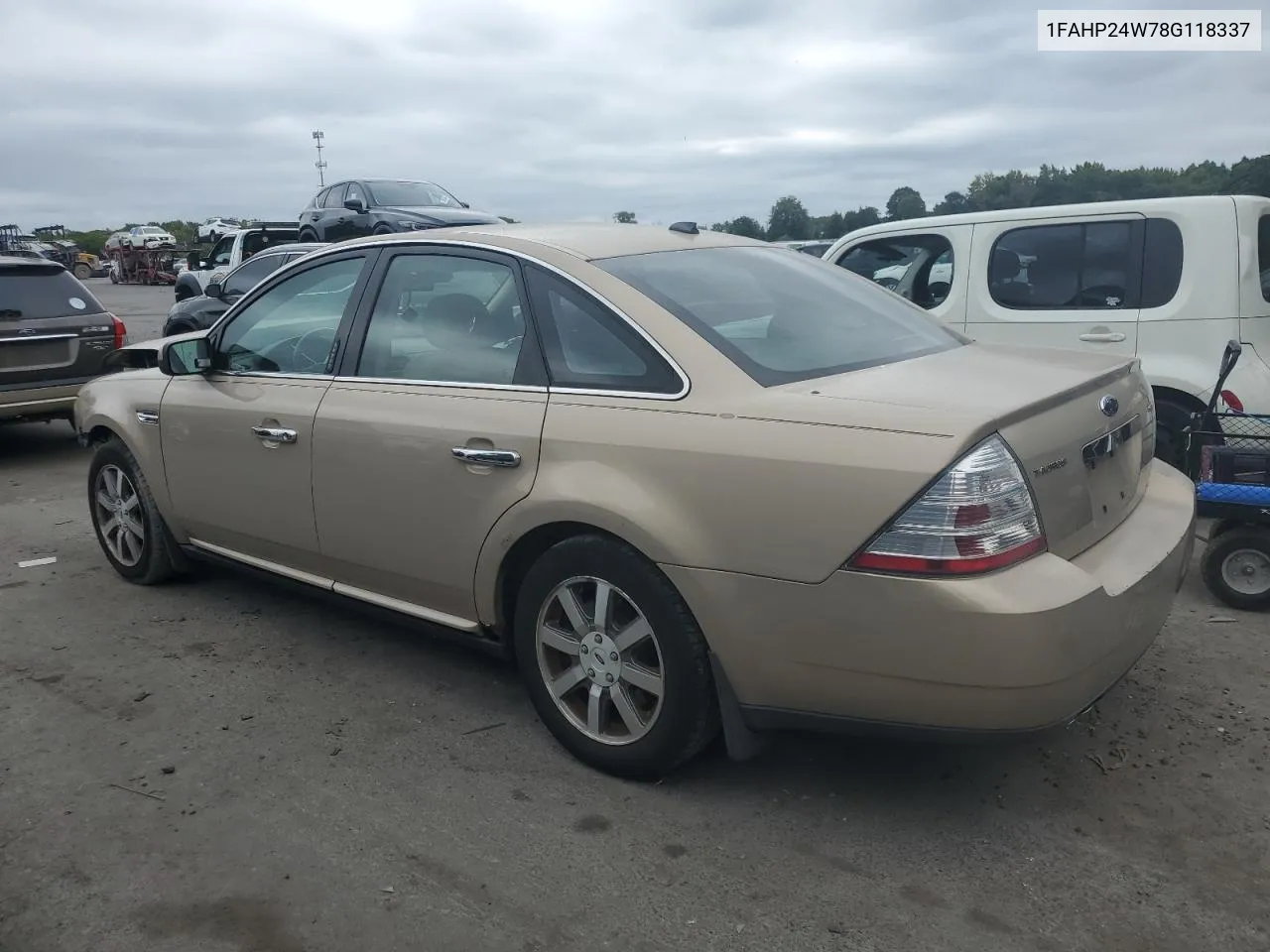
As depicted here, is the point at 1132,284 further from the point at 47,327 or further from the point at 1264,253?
the point at 47,327

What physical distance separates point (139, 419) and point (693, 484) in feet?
10.4

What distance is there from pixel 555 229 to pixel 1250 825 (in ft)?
9.33

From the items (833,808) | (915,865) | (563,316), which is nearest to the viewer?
(915,865)

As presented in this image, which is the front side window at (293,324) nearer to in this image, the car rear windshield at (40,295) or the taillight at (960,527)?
the taillight at (960,527)

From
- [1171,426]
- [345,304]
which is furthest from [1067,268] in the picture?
[345,304]

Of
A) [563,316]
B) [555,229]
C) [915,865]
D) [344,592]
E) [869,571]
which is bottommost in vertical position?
[915,865]

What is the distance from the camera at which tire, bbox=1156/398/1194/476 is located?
6.02 m

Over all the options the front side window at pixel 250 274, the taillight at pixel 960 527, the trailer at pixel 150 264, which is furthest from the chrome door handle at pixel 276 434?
the trailer at pixel 150 264

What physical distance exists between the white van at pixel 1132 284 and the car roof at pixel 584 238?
303 centimetres

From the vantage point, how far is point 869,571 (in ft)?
8.45

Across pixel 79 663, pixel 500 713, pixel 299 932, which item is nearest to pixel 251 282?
pixel 79 663

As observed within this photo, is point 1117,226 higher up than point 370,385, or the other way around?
point 1117,226

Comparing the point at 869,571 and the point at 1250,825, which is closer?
the point at 869,571

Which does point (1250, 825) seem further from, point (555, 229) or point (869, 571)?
point (555, 229)
